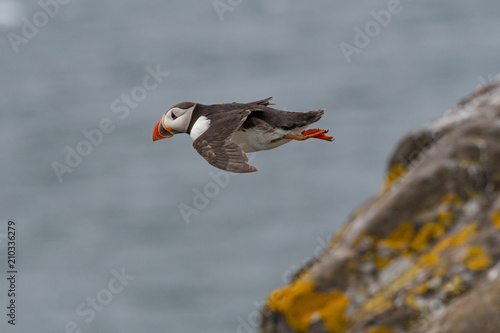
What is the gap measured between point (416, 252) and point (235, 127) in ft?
7.06

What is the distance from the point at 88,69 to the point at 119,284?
107 m

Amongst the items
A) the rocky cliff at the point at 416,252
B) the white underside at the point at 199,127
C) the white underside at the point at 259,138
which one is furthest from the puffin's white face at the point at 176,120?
the rocky cliff at the point at 416,252

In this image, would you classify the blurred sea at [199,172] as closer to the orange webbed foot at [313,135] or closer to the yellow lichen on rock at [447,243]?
the orange webbed foot at [313,135]

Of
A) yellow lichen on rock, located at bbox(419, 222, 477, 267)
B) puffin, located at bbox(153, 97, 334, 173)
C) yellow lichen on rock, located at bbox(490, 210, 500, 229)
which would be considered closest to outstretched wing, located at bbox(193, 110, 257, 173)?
puffin, located at bbox(153, 97, 334, 173)

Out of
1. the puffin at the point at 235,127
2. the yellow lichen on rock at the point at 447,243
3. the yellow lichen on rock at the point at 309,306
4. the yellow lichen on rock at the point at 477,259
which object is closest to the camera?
the yellow lichen on rock at the point at 477,259

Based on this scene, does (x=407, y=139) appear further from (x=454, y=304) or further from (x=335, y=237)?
(x=454, y=304)

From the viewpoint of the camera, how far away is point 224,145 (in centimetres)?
917

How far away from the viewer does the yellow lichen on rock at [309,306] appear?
955 centimetres

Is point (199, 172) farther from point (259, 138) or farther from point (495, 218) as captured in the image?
point (495, 218)

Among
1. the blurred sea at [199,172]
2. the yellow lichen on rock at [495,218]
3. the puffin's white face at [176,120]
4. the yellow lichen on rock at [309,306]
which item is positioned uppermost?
the blurred sea at [199,172]

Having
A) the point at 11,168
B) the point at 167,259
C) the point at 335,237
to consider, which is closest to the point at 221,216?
the point at 167,259

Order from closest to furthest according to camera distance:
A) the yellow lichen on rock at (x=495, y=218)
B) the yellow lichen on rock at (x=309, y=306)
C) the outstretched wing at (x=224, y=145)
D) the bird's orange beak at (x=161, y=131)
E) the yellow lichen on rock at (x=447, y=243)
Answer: the outstretched wing at (x=224, y=145)
the yellow lichen on rock at (x=495, y=218)
the yellow lichen on rock at (x=447, y=243)
the yellow lichen on rock at (x=309, y=306)
the bird's orange beak at (x=161, y=131)

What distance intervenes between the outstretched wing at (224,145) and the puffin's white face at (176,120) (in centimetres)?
44

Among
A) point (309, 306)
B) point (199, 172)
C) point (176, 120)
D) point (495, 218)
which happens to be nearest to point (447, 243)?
point (495, 218)
